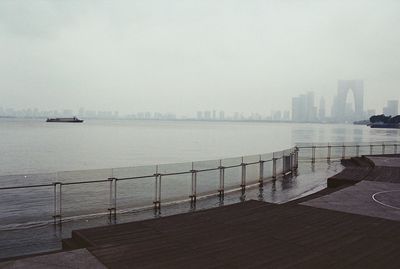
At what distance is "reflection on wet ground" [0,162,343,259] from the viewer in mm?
9647

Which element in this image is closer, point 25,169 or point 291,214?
point 291,214

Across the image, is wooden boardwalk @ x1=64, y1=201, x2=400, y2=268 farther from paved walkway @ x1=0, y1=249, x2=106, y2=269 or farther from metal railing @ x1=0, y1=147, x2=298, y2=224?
metal railing @ x1=0, y1=147, x2=298, y2=224

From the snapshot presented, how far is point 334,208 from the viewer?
33.5ft

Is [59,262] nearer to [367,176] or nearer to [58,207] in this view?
[58,207]

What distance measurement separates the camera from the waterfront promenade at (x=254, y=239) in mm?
6047

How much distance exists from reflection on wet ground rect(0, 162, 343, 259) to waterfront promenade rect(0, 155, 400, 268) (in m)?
2.86

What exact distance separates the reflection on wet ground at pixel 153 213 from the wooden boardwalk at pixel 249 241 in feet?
9.50

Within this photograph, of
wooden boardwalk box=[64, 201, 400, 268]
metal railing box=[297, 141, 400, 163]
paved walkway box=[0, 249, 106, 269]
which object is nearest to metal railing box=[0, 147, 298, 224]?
wooden boardwalk box=[64, 201, 400, 268]

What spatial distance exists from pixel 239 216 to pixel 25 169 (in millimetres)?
32743

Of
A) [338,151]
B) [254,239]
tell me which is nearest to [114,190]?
[254,239]

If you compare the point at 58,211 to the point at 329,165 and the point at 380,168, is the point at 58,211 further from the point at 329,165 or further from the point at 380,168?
the point at 329,165

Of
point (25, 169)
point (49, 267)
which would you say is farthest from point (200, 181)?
point (25, 169)

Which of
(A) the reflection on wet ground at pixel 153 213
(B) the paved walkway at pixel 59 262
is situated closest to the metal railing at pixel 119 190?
(A) the reflection on wet ground at pixel 153 213

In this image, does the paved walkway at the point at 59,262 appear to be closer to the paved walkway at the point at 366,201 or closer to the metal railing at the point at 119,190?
the metal railing at the point at 119,190
